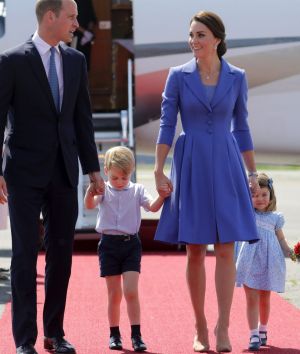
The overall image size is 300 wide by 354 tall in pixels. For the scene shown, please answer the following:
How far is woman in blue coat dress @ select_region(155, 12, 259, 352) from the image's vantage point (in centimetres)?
597

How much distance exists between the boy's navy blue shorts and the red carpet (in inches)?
16.7

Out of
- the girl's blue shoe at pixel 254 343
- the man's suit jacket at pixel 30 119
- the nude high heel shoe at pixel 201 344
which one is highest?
the man's suit jacket at pixel 30 119

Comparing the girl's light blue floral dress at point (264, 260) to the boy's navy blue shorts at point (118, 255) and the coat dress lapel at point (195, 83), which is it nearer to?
the boy's navy blue shorts at point (118, 255)

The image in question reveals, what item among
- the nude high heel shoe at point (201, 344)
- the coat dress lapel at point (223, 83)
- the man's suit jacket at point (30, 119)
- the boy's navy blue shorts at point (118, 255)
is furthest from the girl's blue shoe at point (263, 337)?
the man's suit jacket at point (30, 119)

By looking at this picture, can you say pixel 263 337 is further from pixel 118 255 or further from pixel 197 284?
pixel 118 255

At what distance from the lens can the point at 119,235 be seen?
624 centimetres

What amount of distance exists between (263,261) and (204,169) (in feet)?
2.50

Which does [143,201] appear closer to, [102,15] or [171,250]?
[171,250]

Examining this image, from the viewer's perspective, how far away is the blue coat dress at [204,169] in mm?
5965

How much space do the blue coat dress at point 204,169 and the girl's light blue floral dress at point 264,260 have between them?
47 cm

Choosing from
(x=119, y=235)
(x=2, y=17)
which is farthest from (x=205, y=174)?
(x=2, y=17)

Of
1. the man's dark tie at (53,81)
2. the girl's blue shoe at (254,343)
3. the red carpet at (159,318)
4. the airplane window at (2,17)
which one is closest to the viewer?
the man's dark tie at (53,81)

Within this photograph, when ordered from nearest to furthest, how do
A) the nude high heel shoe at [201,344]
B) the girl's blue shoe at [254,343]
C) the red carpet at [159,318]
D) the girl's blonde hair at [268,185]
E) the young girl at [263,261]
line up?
1. the nude high heel shoe at [201,344]
2. the girl's blue shoe at [254,343]
3. the red carpet at [159,318]
4. the young girl at [263,261]
5. the girl's blonde hair at [268,185]

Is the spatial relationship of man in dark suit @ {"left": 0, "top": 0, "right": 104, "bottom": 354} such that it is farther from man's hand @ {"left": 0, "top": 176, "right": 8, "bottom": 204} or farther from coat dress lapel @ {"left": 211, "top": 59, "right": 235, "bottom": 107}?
coat dress lapel @ {"left": 211, "top": 59, "right": 235, "bottom": 107}
